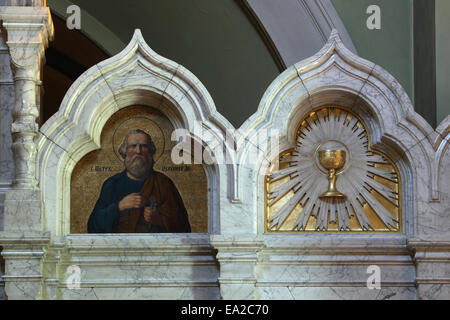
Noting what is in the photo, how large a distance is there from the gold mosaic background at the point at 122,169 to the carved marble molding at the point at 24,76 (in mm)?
434

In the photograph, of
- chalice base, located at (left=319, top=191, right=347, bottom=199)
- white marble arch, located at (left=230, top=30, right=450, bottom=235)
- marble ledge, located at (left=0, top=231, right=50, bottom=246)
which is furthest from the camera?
chalice base, located at (left=319, top=191, right=347, bottom=199)

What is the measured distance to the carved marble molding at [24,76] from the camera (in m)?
6.36

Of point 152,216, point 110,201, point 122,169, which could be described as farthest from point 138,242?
point 122,169

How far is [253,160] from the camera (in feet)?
21.4

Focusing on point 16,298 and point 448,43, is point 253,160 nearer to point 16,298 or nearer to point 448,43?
point 16,298

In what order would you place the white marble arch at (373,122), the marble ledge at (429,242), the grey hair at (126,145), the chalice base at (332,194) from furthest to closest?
the grey hair at (126,145), the chalice base at (332,194), the white marble arch at (373,122), the marble ledge at (429,242)

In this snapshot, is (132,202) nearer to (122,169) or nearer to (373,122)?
(122,169)

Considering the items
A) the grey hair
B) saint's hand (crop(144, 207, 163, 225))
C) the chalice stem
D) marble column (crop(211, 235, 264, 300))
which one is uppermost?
the grey hair

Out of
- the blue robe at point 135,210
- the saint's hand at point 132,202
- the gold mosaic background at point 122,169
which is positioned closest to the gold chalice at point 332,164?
the gold mosaic background at point 122,169

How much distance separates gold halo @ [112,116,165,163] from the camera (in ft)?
22.2

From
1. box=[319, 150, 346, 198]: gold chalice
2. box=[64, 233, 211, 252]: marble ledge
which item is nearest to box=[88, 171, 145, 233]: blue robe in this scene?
box=[64, 233, 211, 252]: marble ledge

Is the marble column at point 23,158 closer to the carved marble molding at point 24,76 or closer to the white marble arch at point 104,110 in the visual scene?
the carved marble molding at point 24,76

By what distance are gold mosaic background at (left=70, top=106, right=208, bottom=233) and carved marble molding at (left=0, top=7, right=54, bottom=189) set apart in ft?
1.42

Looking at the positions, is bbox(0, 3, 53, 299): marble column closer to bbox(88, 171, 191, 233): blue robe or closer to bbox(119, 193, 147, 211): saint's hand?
bbox(88, 171, 191, 233): blue robe
